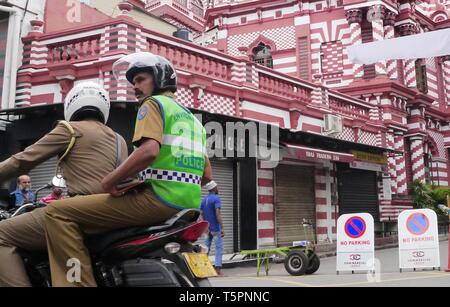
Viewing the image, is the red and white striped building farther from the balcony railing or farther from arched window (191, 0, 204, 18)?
arched window (191, 0, 204, 18)

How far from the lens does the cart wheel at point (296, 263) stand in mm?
8969

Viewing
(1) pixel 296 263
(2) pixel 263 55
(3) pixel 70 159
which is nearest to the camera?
(3) pixel 70 159

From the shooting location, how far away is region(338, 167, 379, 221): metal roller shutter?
16.6m

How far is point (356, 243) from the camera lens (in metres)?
8.84

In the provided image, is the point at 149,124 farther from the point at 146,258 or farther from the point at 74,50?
the point at 74,50

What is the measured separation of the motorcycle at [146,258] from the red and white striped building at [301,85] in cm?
787

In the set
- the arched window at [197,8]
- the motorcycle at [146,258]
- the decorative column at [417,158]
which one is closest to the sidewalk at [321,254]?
the decorative column at [417,158]

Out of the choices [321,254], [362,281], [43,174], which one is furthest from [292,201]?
[43,174]

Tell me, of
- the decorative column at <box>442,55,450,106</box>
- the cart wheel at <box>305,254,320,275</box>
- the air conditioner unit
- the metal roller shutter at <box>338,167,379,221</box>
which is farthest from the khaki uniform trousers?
the decorative column at <box>442,55,450,106</box>

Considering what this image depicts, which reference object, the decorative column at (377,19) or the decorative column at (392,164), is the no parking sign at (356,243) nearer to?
the decorative column at (392,164)

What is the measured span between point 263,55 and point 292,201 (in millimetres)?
10623

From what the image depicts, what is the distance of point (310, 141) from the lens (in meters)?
14.1

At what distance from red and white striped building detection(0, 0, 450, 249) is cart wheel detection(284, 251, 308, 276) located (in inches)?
126

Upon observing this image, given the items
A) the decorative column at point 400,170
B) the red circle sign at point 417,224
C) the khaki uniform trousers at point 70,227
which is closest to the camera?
the khaki uniform trousers at point 70,227
